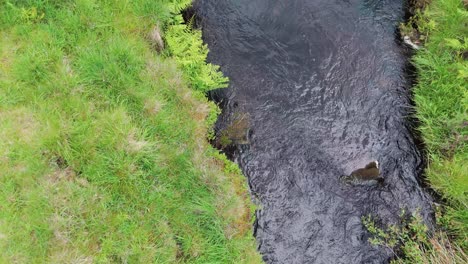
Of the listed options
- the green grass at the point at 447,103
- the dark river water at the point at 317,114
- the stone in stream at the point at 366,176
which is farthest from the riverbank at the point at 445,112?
the stone in stream at the point at 366,176

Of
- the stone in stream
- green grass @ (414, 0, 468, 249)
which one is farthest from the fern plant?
green grass @ (414, 0, 468, 249)

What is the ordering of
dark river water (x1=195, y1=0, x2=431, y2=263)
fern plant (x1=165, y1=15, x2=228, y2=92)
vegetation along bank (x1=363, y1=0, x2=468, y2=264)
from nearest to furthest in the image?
vegetation along bank (x1=363, y1=0, x2=468, y2=264), dark river water (x1=195, y1=0, x2=431, y2=263), fern plant (x1=165, y1=15, x2=228, y2=92)

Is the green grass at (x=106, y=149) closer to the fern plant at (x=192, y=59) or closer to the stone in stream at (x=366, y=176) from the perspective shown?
Result: the fern plant at (x=192, y=59)

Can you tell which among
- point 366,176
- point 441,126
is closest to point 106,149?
point 366,176

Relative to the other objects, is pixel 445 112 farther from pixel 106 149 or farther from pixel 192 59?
pixel 106 149

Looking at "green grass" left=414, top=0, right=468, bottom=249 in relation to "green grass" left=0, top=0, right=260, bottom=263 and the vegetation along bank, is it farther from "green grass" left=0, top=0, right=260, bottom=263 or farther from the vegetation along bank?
"green grass" left=0, top=0, right=260, bottom=263

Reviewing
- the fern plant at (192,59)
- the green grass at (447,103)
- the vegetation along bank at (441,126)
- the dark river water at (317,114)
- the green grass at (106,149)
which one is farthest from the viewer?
the fern plant at (192,59)
